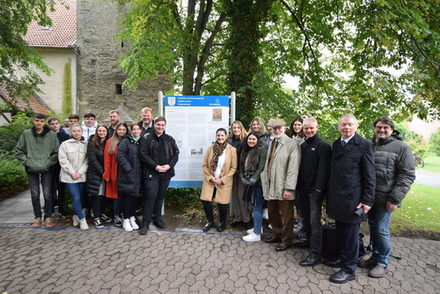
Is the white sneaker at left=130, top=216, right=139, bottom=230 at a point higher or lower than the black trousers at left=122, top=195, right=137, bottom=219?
lower

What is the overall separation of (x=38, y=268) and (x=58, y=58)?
19331 millimetres

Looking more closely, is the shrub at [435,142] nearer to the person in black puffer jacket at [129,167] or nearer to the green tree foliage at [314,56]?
the green tree foliage at [314,56]

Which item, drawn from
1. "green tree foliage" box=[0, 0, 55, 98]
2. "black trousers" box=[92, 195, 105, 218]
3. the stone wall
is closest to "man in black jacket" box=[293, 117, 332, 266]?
"black trousers" box=[92, 195, 105, 218]

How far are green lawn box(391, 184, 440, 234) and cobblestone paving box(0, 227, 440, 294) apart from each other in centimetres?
127

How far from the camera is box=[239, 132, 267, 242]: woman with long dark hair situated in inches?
170

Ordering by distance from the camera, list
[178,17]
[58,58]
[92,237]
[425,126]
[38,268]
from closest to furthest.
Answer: [38,268], [92,237], [178,17], [58,58], [425,126]

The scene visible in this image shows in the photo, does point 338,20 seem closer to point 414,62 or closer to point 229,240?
point 414,62

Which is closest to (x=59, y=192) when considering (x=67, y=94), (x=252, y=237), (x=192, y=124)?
(x=192, y=124)

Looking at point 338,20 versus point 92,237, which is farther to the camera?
point 338,20

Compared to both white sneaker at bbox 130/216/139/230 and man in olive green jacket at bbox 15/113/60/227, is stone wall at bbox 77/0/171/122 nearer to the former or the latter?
man in olive green jacket at bbox 15/113/60/227

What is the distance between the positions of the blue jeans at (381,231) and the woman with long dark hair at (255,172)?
1635 mm

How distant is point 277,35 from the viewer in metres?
10.3

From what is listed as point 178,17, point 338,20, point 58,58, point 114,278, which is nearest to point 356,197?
point 114,278

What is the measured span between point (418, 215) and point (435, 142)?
129 ft
